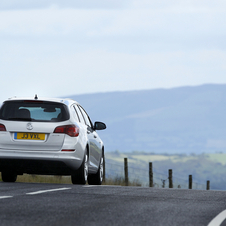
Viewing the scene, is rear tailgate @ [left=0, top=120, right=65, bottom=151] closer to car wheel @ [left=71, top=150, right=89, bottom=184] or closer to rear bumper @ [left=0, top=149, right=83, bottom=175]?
rear bumper @ [left=0, top=149, right=83, bottom=175]

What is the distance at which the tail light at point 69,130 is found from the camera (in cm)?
1196

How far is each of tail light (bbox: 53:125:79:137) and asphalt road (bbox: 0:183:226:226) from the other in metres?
1.99

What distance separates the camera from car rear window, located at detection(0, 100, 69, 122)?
12.1m

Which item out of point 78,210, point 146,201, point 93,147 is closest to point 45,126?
point 93,147

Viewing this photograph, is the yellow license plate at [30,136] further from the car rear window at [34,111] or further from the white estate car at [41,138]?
the car rear window at [34,111]

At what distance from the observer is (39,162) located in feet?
39.3

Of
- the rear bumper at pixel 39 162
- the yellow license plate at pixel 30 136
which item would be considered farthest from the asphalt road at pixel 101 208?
the yellow license plate at pixel 30 136

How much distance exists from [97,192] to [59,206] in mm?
2499

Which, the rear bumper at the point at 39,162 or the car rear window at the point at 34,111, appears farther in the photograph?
the car rear window at the point at 34,111

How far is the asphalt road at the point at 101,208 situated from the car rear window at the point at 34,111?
224cm

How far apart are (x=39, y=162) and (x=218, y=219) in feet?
18.4

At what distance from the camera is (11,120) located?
39.3 feet

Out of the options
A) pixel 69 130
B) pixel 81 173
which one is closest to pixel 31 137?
pixel 69 130

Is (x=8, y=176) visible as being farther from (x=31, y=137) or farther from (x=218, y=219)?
(x=218, y=219)
